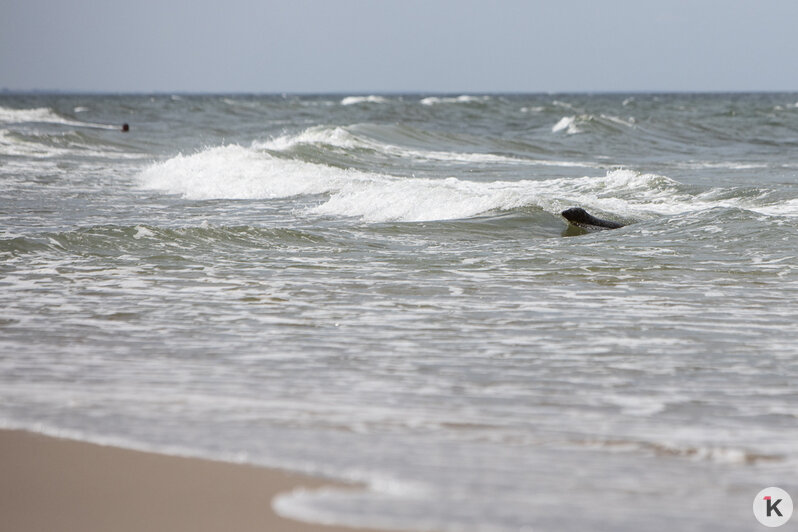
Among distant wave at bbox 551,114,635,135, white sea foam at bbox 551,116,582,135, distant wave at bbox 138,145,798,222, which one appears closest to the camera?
distant wave at bbox 138,145,798,222

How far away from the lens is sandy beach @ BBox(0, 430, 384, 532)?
3.00 meters

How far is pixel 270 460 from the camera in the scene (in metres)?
3.53

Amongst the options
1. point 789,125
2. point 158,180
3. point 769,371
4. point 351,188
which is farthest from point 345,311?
point 789,125

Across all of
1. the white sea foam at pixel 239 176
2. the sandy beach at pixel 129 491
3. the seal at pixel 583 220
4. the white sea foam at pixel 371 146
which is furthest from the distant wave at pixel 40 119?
the sandy beach at pixel 129 491

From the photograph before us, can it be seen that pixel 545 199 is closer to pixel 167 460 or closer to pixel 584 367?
pixel 584 367

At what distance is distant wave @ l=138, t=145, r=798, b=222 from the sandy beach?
8776 mm

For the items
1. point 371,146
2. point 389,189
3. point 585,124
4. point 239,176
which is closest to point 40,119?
point 585,124

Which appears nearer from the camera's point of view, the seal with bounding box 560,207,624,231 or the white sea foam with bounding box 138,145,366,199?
the seal with bounding box 560,207,624,231

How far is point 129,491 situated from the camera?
10.7ft

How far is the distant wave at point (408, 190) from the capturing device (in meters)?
12.8

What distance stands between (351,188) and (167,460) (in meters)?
11.9

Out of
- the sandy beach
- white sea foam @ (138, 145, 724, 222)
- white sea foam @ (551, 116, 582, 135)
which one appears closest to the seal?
white sea foam @ (138, 145, 724, 222)

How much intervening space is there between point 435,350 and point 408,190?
884 centimetres

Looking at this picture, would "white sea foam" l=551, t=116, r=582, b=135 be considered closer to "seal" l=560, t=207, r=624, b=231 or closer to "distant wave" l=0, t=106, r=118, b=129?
"distant wave" l=0, t=106, r=118, b=129
